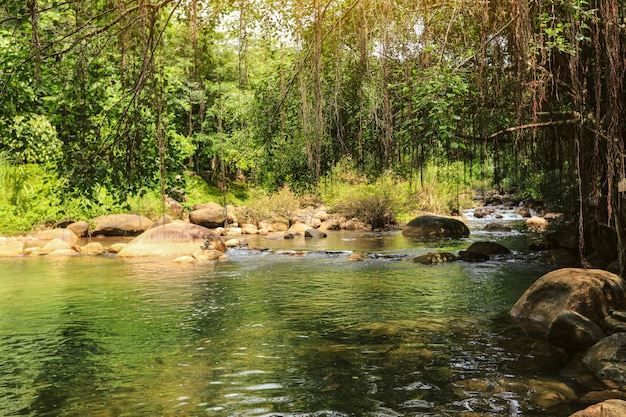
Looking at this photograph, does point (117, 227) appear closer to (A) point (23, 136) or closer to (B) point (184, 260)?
(B) point (184, 260)

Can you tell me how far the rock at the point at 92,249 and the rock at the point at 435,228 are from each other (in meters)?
11.0

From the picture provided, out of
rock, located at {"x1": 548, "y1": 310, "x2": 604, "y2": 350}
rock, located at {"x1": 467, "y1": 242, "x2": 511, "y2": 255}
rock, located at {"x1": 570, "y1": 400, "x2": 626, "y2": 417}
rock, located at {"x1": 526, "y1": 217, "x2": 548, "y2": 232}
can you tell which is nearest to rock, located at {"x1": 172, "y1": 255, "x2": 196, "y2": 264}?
rock, located at {"x1": 467, "y1": 242, "x2": 511, "y2": 255}

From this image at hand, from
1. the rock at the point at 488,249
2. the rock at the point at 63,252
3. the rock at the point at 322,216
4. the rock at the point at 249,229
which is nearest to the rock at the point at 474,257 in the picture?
the rock at the point at 488,249

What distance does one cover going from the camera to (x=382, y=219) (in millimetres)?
26141

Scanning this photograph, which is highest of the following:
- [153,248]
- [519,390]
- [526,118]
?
[526,118]

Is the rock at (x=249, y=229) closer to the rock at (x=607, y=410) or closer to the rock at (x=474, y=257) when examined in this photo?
the rock at (x=474, y=257)

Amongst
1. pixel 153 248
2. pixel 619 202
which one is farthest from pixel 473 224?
pixel 619 202

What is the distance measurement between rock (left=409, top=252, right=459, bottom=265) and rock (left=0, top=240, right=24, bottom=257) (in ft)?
39.8

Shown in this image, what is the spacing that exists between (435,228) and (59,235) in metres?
13.7

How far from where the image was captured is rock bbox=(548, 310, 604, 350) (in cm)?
735

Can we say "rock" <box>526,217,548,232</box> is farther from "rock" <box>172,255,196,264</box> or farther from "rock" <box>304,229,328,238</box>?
"rock" <box>172,255,196,264</box>

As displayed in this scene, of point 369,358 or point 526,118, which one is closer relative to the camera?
point 369,358

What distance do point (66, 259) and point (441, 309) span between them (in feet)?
39.4

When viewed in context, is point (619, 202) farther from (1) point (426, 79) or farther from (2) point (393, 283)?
(2) point (393, 283)
